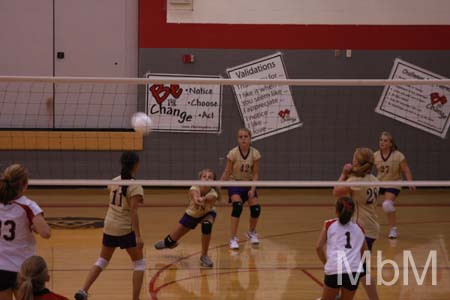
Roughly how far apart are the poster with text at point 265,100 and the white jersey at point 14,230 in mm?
9244

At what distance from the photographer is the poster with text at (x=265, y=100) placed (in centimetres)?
1487

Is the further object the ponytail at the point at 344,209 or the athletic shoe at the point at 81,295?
the athletic shoe at the point at 81,295

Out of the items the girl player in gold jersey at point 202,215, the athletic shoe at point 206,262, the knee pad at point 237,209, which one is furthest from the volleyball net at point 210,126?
the athletic shoe at point 206,262

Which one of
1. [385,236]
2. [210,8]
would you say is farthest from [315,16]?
[385,236]

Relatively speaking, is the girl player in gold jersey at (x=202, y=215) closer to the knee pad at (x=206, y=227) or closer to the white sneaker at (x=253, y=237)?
the knee pad at (x=206, y=227)

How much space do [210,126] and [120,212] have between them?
761 cm

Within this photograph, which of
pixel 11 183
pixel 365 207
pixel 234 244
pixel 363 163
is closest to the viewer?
pixel 11 183

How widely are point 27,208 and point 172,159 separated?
9076 millimetres

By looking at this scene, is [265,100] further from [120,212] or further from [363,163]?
[120,212]

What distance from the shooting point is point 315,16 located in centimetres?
1512

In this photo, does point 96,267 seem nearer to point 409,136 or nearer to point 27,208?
point 27,208

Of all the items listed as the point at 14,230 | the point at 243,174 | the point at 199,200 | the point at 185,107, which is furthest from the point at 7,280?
the point at 185,107

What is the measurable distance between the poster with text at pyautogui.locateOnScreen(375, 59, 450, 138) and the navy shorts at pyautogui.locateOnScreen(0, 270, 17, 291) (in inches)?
417

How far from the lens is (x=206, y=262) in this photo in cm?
949
